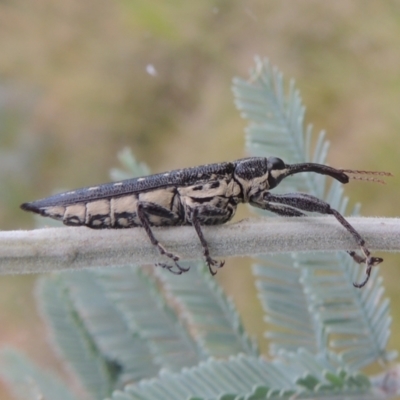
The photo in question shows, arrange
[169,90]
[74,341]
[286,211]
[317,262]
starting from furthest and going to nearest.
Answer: [169,90], [74,341], [317,262], [286,211]

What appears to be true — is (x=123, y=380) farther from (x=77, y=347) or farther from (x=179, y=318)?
(x=179, y=318)

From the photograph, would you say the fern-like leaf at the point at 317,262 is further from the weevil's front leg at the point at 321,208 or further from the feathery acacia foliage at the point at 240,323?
the weevil's front leg at the point at 321,208

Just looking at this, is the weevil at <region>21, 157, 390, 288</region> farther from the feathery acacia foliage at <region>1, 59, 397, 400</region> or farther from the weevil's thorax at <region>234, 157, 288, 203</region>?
the feathery acacia foliage at <region>1, 59, 397, 400</region>

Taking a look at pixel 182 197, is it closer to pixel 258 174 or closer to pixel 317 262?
pixel 258 174

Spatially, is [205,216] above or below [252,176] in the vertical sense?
below

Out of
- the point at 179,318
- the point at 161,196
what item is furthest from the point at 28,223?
the point at 161,196

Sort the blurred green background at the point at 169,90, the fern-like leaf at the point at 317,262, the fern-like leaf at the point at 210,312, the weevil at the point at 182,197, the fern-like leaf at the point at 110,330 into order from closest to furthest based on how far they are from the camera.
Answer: the weevil at the point at 182,197 < the fern-like leaf at the point at 317,262 < the fern-like leaf at the point at 210,312 < the fern-like leaf at the point at 110,330 < the blurred green background at the point at 169,90

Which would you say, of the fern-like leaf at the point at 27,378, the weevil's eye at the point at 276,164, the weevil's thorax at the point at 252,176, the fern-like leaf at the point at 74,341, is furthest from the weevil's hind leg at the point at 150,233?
the fern-like leaf at the point at 27,378

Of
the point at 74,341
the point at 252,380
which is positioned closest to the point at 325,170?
the point at 252,380

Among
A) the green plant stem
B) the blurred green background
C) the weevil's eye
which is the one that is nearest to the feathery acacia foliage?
the weevil's eye
